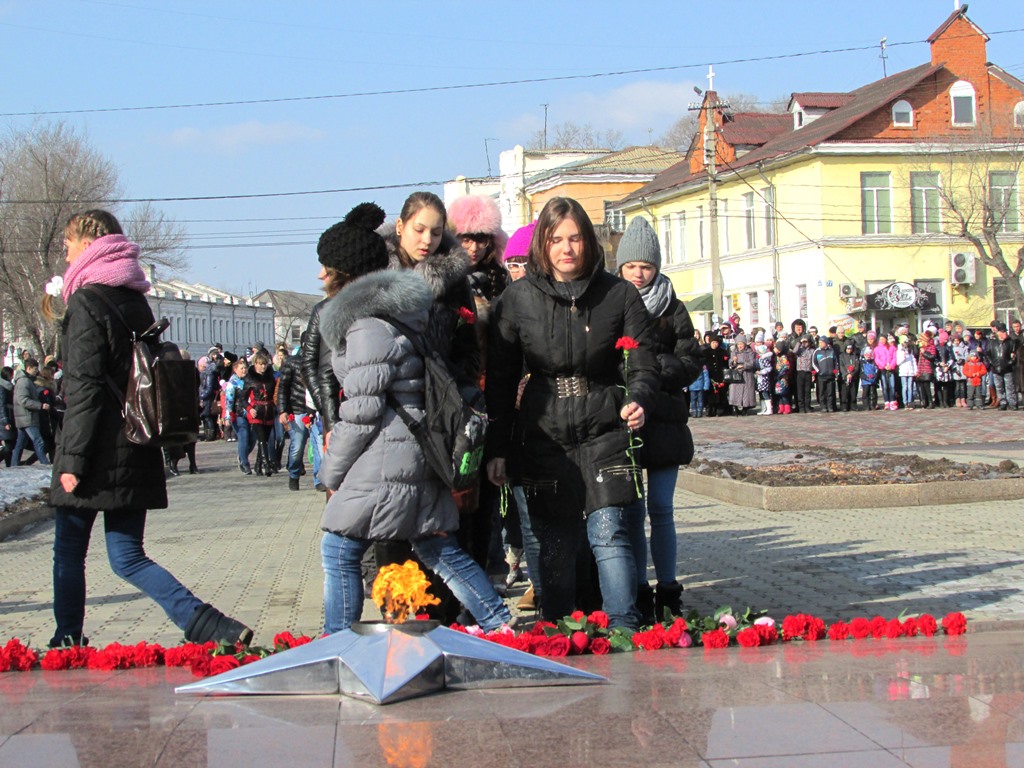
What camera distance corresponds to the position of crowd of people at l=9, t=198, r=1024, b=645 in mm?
5617

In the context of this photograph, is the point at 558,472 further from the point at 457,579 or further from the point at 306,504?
the point at 306,504

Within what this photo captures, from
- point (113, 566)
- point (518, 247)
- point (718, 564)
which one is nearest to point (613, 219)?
point (718, 564)

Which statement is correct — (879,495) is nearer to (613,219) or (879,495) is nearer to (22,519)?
(22,519)

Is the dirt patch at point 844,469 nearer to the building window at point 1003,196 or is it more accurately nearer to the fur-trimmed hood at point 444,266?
the fur-trimmed hood at point 444,266

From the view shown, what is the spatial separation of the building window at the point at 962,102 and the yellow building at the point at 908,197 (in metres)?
0.04

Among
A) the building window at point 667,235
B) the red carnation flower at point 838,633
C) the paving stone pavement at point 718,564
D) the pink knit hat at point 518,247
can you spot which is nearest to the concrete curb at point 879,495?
the paving stone pavement at point 718,564

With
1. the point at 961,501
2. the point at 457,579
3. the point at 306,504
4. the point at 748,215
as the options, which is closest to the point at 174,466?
the point at 306,504

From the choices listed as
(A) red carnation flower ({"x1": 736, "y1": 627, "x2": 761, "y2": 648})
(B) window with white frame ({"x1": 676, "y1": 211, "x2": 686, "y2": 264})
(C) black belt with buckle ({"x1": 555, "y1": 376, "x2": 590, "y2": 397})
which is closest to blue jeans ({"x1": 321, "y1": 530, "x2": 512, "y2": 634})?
(C) black belt with buckle ({"x1": 555, "y1": 376, "x2": 590, "y2": 397})

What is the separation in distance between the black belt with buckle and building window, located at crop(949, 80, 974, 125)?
149 feet

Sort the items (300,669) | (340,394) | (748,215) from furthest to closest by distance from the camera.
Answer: (748,215) → (340,394) → (300,669)

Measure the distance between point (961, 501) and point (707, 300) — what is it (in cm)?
4190

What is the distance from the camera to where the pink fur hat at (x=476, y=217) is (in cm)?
708

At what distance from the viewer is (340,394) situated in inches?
244

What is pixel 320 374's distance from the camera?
639 centimetres
